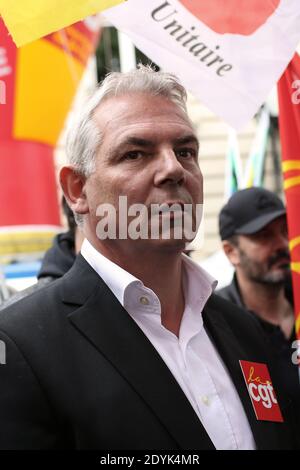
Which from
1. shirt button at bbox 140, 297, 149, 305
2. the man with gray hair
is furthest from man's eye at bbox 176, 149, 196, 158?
shirt button at bbox 140, 297, 149, 305

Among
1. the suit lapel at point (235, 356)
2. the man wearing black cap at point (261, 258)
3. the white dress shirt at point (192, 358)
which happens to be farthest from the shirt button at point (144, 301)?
the man wearing black cap at point (261, 258)

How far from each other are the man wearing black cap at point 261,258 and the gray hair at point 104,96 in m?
1.86

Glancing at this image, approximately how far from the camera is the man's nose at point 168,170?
194 cm

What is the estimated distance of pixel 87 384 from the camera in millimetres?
1780

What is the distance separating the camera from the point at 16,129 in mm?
5480

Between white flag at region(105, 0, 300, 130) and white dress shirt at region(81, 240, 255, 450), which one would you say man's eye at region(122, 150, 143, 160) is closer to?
white dress shirt at region(81, 240, 255, 450)

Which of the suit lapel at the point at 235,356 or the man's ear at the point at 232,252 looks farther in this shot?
the man's ear at the point at 232,252

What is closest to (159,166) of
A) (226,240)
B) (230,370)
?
(230,370)

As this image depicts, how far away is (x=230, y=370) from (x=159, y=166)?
1.81ft

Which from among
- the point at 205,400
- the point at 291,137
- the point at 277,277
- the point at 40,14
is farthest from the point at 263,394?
the point at 277,277

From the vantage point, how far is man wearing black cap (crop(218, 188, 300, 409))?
3.88m

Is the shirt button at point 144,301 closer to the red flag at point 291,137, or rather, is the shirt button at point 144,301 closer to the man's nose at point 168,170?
the man's nose at point 168,170

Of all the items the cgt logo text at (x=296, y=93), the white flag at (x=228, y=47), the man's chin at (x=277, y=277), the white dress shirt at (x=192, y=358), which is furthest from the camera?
the man's chin at (x=277, y=277)
